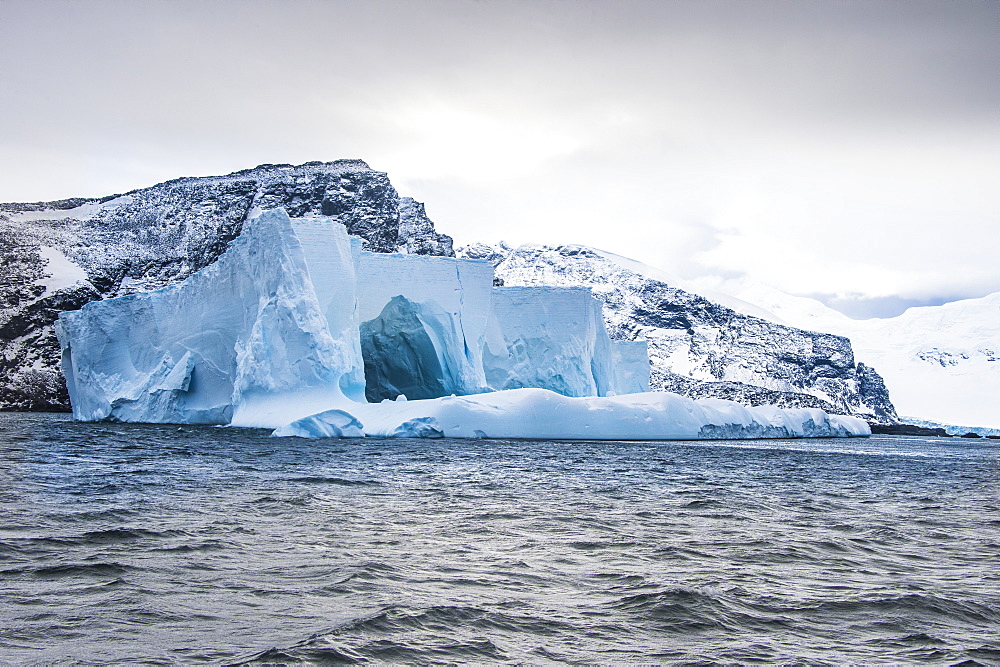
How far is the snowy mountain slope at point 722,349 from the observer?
7225 cm

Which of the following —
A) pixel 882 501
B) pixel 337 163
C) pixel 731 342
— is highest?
pixel 337 163

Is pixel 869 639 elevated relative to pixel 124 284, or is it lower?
lower

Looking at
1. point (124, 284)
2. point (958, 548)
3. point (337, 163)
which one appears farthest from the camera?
point (337, 163)

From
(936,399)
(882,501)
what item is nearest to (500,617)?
(882,501)

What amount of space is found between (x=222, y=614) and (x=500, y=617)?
4.55ft

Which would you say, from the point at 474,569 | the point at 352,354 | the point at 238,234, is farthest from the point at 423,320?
the point at 238,234

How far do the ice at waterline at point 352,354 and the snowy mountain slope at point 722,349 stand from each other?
39.2 m

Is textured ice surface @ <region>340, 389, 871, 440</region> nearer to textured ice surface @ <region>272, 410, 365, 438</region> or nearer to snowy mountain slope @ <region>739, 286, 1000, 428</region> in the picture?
textured ice surface @ <region>272, 410, 365, 438</region>

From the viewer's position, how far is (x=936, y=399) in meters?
104

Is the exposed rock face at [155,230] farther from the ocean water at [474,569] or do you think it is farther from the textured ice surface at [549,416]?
the ocean water at [474,569]

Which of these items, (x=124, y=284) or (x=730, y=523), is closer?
(x=730, y=523)

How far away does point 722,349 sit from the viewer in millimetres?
78250

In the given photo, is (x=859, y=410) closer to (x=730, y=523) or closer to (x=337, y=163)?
(x=337, y=163)

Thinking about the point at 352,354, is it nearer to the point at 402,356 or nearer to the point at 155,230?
the point at 402,356
